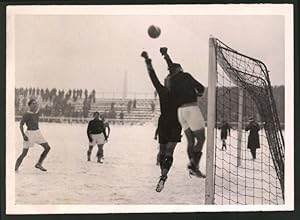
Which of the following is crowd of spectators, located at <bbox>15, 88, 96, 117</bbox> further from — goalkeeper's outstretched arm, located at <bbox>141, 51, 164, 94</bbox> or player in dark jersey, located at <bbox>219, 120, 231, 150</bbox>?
player in dark jersey, located at <bbox>219, 120, 231, 150</bbox>

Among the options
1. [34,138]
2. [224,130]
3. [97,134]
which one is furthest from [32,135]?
[224,130]

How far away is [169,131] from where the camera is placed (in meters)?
0.87

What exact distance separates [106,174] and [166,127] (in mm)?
133

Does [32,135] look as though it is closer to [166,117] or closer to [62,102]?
[62,102]

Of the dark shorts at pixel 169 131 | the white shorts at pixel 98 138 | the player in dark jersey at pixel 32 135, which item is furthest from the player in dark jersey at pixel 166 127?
the player in dark jersey at pixel 32 135

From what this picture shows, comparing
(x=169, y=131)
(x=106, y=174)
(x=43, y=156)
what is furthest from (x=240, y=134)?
(x=43, y=156)

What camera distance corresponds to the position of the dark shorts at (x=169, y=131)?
867 millimetres

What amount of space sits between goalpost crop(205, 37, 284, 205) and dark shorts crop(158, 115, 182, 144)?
2.2 inches

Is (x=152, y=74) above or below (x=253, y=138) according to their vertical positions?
above

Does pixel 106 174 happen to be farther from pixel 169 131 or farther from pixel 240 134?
pixel 240 134

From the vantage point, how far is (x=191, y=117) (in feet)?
2.85

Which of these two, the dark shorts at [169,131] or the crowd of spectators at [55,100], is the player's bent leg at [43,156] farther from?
the dark shorts at [169,131]

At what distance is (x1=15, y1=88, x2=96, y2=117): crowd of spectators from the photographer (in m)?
0.86

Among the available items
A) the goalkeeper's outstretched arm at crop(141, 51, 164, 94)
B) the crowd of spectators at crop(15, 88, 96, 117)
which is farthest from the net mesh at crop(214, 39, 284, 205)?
the crowd of spectators at crop(15, 88, 96, 117)
